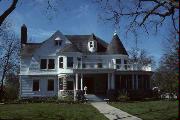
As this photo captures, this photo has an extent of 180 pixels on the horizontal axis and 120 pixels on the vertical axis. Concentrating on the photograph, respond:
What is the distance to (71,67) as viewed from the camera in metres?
41.2

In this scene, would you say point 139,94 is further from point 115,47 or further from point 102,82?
point 115,47

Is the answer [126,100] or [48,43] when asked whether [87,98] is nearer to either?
[126,100]

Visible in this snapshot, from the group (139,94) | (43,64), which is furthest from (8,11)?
(139,94)

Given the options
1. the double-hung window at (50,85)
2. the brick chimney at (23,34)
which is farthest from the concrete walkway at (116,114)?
the brick chimney at (23,34)

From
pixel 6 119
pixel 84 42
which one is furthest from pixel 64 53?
pixel 6 119

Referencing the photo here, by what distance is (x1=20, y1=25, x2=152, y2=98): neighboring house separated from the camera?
135 ft

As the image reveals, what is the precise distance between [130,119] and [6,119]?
22.9 feet

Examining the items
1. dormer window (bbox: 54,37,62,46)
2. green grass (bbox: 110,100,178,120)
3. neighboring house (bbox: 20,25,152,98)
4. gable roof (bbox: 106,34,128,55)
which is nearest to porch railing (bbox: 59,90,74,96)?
neighboring house (bbox: 20,25,152,98)

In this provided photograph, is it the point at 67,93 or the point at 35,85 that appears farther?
the point at 35,85

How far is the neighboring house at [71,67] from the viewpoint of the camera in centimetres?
4106

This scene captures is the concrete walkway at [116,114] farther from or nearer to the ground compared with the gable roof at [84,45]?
nearer to the ground

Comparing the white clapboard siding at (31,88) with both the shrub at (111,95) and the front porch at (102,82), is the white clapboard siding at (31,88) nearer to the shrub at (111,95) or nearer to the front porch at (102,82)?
the front porch at (102,82)

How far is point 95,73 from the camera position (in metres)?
39.9

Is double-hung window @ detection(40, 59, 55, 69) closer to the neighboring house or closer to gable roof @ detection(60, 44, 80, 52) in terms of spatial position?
the neighboring house
